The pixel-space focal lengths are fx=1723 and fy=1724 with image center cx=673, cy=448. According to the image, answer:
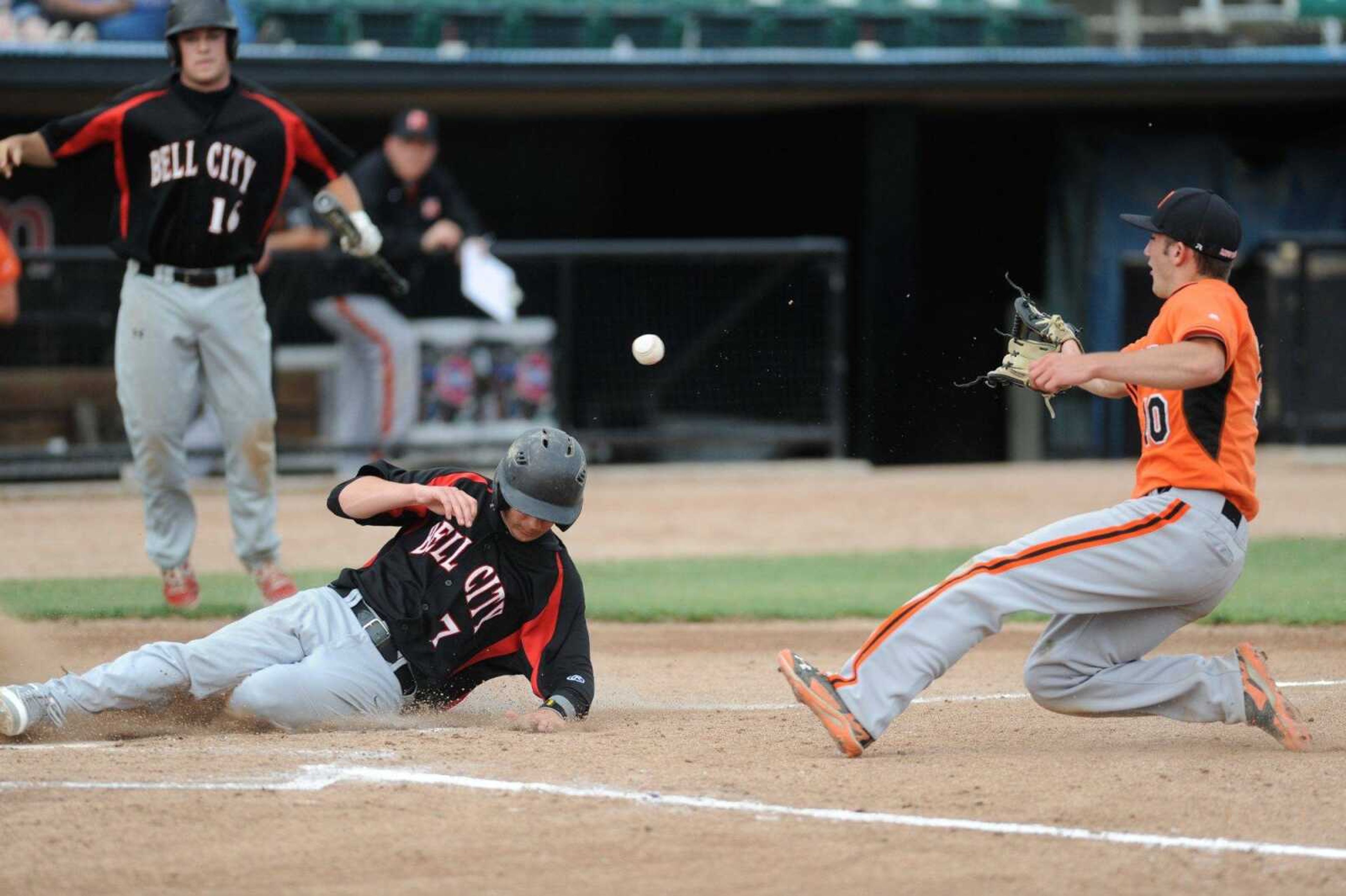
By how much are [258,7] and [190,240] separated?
21.1 ft

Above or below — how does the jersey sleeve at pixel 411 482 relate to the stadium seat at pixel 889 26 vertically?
below

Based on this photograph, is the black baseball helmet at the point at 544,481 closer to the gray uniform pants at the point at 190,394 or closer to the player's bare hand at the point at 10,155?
Result: the gray uniform pants at the point at 190,394

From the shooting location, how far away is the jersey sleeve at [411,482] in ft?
15.9

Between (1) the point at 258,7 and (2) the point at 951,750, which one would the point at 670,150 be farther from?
(2) the point at 951,750

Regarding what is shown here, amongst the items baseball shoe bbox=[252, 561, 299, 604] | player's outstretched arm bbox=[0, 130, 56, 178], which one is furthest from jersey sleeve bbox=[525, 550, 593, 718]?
player's outstretched arm bbox=[0, 130, 56, 178]

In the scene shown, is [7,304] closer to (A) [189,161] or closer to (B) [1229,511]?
(A) [189,161]

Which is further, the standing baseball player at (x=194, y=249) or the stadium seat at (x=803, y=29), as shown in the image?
the stadium seat at (x=803, y=29)

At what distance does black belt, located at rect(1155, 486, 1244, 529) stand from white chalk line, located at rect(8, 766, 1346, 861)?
97 cm

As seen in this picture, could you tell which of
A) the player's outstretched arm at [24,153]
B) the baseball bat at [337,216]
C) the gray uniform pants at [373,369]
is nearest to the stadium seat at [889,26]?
the gray uniform pants at [373,369]

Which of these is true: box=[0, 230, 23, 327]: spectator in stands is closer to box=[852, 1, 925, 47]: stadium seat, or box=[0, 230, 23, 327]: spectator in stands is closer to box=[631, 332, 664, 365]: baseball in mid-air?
box=[631, 332, 664, 365]: baseball in mid-air

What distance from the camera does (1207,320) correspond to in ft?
14.1

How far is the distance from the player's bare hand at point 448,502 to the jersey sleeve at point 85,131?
8.81 feet

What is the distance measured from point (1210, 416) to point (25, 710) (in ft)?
10.4

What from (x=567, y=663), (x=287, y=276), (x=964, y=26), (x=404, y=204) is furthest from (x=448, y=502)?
(x=964, y=26)
